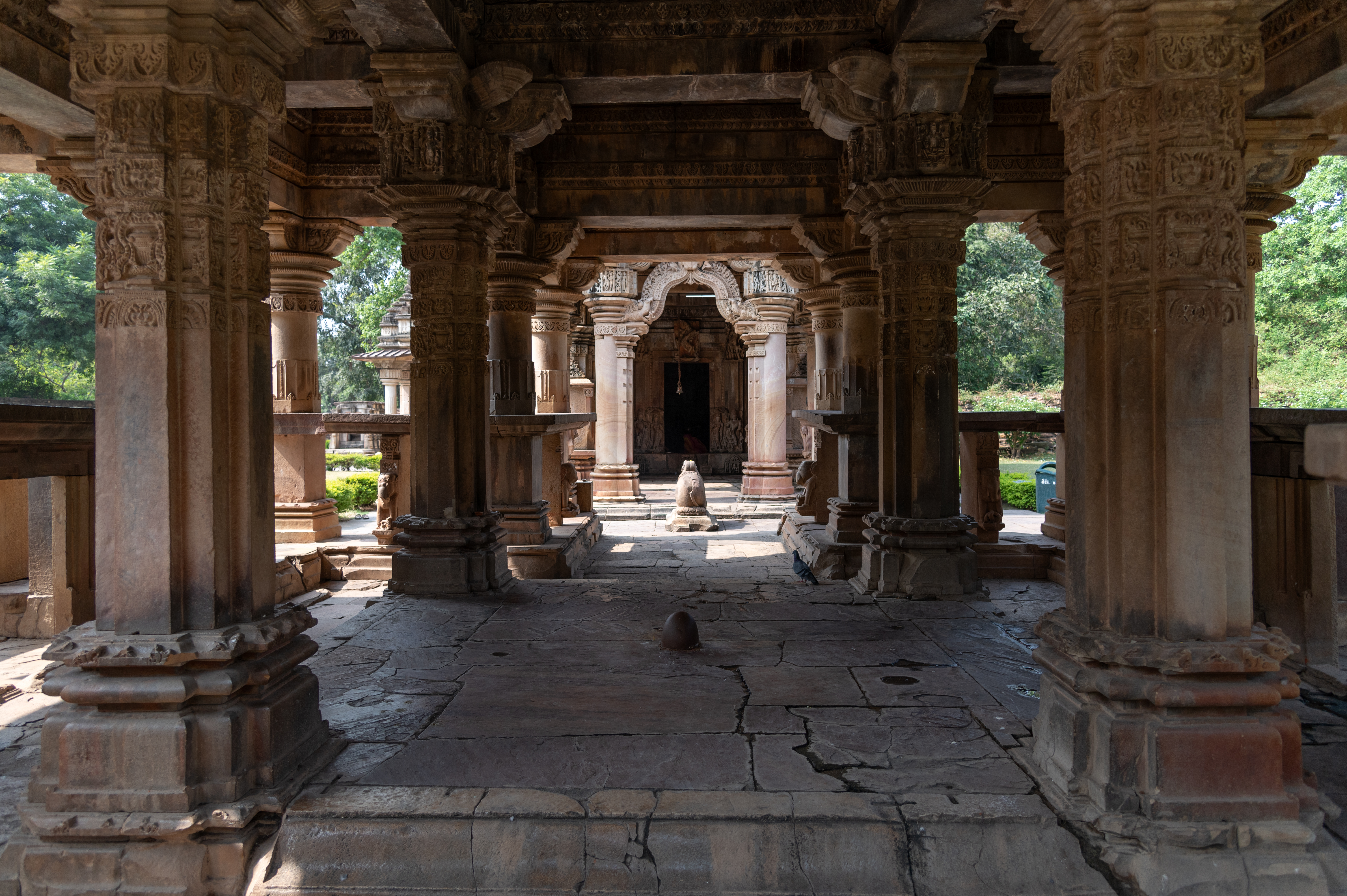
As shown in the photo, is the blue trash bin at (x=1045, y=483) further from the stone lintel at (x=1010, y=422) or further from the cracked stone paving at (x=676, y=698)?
the cracked stone paving at (x=676, y=698)

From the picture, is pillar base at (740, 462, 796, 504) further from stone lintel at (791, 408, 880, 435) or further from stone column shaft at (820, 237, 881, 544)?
stone lintel at (791, 408, 880, 435)

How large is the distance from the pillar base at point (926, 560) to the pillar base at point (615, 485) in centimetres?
939

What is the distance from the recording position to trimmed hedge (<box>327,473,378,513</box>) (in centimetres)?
1440

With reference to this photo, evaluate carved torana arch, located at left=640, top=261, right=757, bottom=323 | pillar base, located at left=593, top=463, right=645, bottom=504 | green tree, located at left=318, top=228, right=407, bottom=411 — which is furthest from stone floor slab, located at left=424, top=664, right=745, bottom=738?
green tree, located at left=318, top=228, right=407, bottom=411

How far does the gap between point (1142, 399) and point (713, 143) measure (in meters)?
6.31

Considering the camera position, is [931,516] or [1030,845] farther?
[931,516]

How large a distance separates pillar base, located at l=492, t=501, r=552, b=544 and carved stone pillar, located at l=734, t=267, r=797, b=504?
738 centimetres

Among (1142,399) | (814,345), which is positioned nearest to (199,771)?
(1142,399)

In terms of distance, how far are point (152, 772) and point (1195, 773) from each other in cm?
340

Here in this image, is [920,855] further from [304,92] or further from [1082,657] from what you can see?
[304,92]

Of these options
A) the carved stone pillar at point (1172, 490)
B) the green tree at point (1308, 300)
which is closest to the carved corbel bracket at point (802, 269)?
the carved stone pillar at point (1172, 490)

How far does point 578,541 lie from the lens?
907 cm

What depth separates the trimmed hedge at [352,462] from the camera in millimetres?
23219

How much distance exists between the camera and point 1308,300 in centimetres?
1886
